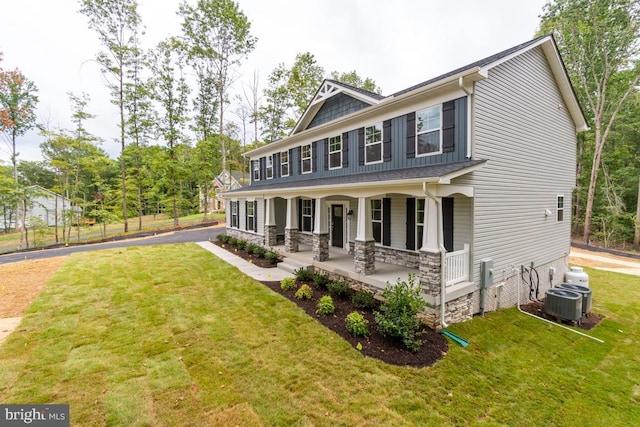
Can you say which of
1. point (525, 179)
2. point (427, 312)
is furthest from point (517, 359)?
point (525, 179)

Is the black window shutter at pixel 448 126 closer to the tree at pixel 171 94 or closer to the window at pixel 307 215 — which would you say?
the window at pixel 307 215

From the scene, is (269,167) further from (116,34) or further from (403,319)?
(116,34)

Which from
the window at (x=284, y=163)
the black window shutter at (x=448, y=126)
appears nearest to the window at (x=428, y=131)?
the black window shutter at (x=448, y=126)

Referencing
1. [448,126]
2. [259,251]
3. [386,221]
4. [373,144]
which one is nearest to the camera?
[448,126]

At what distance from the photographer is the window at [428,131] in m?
7.41

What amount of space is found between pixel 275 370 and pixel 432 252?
163 inches

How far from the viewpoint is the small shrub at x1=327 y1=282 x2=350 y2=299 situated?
→ 7535 mm

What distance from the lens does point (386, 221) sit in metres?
9.27

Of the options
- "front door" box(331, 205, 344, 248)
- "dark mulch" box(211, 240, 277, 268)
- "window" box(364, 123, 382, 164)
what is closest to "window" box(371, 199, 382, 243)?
"window" box(364, 123, 382, 164)

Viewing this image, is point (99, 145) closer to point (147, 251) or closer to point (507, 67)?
point (147, 251)

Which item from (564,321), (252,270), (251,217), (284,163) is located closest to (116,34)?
(284,163)

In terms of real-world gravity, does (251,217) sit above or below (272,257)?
above

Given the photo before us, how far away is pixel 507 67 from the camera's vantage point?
24.9ft

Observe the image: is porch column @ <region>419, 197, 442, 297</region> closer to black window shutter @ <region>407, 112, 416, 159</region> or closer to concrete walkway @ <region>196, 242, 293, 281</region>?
black window shutter @ <region>407, 112, 416, 159</region>
